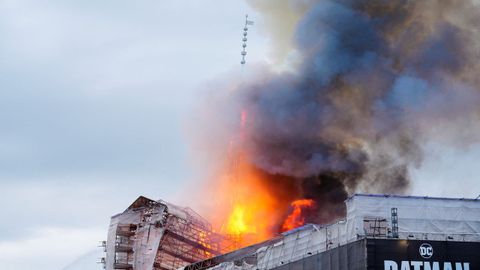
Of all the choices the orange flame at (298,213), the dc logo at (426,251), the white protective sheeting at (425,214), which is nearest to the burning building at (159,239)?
the orange flame at (298,213)

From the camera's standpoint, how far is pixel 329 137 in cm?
12500

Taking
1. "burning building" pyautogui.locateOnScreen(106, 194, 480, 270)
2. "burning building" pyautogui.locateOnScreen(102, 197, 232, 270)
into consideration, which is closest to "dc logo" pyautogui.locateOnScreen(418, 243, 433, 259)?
"burning building" pyautogui.locateOnScreen(106, 194, 480, 270)

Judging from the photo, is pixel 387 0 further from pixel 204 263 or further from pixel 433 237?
pixel 433 237

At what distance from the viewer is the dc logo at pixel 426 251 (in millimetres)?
76188

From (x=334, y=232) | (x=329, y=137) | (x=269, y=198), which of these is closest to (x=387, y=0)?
(x=329, y=137)

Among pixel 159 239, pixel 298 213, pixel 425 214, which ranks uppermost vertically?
pixel 298 213

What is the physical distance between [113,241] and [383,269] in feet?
212

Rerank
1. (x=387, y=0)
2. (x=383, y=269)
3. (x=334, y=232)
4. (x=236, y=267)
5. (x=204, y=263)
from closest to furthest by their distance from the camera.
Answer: (x=383, y=269) < (x=334, y=232) < (x=236, y=267) < (x=204, y=263) < (x=387, y=0)

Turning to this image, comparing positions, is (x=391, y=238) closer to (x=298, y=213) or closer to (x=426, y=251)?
(x=426, y=251)

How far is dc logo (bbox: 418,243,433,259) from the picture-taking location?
76.2 metres

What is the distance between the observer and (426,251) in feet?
250

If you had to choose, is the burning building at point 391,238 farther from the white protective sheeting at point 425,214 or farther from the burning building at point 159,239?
the burning building at point 159,239

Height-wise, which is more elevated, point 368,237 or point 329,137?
point 329,137

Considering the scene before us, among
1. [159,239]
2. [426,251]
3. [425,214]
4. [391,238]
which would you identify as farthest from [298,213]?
[426,251]
